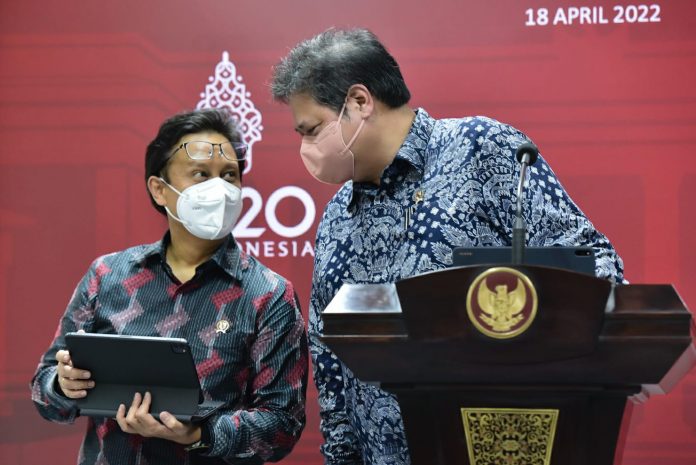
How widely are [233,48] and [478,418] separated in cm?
193

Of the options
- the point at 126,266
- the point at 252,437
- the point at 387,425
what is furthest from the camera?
the point at 126,266

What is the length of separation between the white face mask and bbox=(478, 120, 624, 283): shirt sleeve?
0.74 metres

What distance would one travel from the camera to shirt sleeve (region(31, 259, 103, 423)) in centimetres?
192

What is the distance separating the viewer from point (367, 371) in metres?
0.97

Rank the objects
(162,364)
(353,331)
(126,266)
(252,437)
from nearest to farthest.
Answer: (353,331) < (162,364) < (252,437) < (126,266)

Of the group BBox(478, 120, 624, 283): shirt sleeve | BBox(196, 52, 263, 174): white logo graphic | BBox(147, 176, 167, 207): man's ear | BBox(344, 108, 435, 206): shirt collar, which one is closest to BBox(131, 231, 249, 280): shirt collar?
BBox(147, 176, 167, 207): man's ear

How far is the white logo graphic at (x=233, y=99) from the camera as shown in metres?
2.66

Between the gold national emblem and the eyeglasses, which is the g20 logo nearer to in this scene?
the eyeglasses

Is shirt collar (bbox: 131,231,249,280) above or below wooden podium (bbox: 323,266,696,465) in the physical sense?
above

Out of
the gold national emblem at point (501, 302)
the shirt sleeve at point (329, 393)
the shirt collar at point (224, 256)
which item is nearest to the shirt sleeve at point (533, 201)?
the shirt sleeve at point (329, 393)

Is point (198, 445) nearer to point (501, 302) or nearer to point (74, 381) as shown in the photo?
point (74, 381)

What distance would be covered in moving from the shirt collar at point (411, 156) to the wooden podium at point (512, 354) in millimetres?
625

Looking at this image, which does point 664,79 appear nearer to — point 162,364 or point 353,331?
point 162,364

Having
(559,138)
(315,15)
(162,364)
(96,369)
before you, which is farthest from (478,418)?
(315,15)
